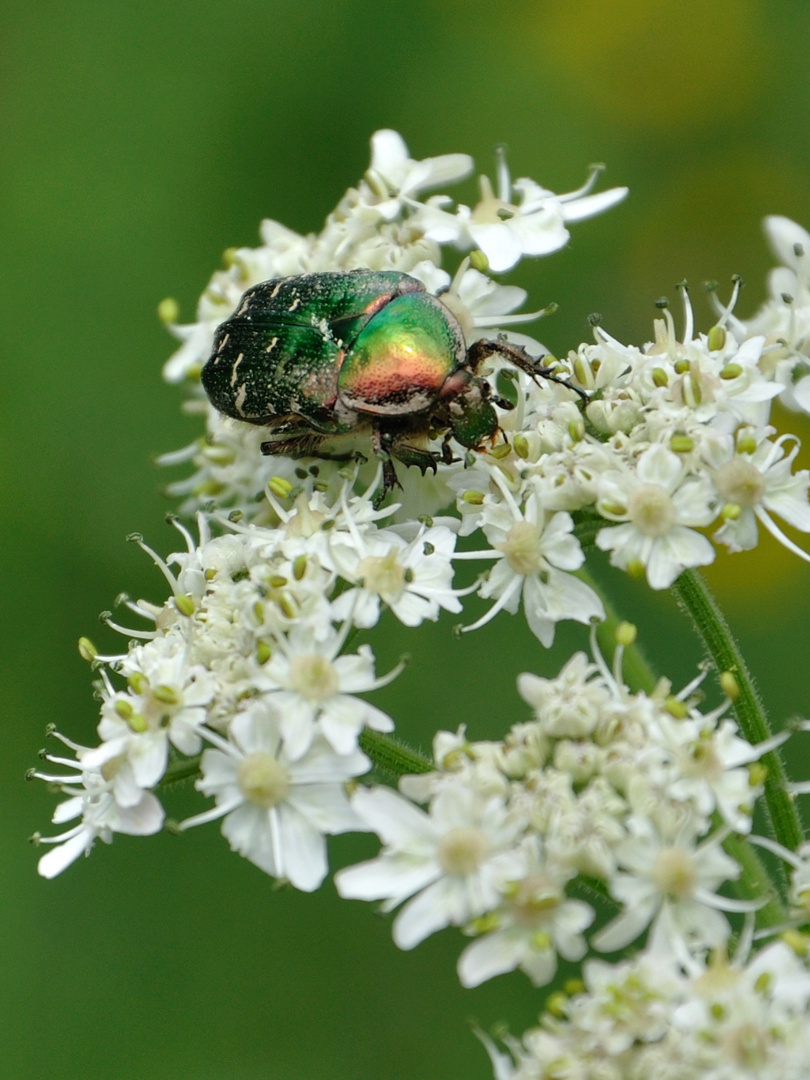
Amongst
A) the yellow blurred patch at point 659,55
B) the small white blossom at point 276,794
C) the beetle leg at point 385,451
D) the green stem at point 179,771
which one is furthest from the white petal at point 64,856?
the yellow blurred patch at point 659,55

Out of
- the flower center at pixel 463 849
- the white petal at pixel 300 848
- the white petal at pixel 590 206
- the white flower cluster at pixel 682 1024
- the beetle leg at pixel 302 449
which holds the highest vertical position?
the white petal at pixel 590 206

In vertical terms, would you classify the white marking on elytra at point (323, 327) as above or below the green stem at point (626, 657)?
above

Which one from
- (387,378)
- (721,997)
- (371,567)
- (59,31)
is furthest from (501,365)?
(59,31)

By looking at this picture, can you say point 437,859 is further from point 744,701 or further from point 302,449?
point 302,449

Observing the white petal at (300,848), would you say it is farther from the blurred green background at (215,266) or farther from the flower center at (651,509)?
the blurred green background at (215,266)

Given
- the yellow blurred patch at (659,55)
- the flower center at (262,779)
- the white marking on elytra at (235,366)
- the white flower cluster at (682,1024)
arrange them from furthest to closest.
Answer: the yellow blurred patch at (659,55)
the white marking on elytra at (235,366)
the flower center at (262,779)
the white flower cluster at (682,1024)

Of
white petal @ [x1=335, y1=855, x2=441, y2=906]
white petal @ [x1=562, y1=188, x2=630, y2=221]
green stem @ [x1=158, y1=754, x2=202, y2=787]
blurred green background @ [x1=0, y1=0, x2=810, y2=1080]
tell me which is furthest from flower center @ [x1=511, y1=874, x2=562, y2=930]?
blurred green background @ [x1=0, y1=0, x2=810, y2=1080]
